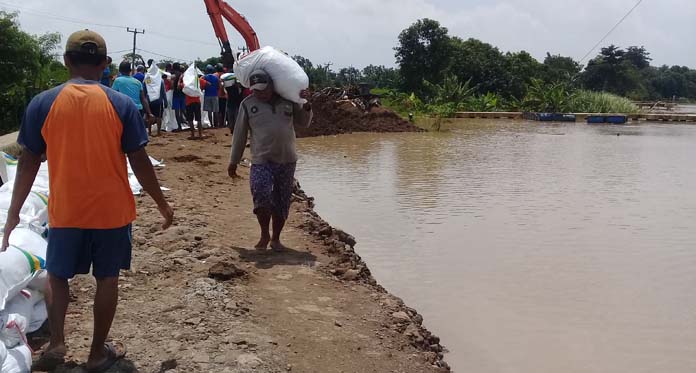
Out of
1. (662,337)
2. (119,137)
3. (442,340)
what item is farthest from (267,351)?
(662,337)

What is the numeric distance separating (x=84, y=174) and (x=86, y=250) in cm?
34

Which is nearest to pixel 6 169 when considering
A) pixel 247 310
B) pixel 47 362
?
pixel 247 310

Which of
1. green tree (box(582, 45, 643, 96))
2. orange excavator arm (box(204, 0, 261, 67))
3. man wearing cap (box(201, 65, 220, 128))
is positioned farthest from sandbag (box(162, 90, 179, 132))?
green tree (box(582, 45, 643, 96))

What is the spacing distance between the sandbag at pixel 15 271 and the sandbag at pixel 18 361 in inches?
10.0

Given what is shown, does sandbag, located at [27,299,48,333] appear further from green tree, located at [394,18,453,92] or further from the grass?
green tree, located at [394,18,453,92]

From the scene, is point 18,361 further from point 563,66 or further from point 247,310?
point 563,66

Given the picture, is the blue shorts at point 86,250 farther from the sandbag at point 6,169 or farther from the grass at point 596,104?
the grass at point 596,104

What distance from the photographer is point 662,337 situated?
4.61 m

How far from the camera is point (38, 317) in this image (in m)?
Result: 3.23

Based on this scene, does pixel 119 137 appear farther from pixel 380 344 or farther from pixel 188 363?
pixel 380 344

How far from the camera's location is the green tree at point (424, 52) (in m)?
46.2

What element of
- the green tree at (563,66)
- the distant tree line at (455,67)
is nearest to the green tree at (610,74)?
the green tree at (563,66)

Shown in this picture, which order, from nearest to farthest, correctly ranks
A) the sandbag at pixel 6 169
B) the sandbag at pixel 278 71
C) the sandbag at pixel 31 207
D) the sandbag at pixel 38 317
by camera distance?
1. the sandbag at pixel 38 317
2. the sandbag at pixel 31 207
3. the sandbag at pixel 278 71
4. the sandbag at pixel 6 169

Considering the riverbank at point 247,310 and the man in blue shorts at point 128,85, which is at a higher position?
the man in blue shorts at point 128,85
